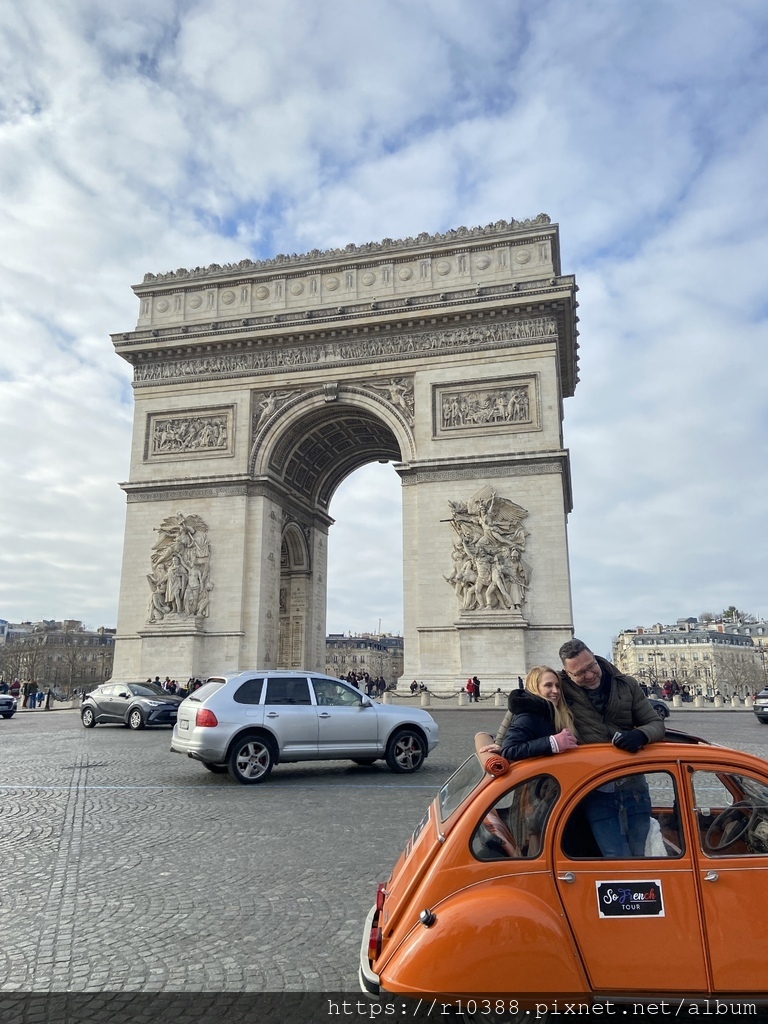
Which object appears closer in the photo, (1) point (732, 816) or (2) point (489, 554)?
(1) point (732, 816)

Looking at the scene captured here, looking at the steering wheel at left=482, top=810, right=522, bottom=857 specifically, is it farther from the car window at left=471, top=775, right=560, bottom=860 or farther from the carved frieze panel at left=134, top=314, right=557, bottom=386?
the carved frieze panel at left=134, top=314, right=557, bottom=386

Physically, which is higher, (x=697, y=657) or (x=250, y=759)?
(x=697, y=657)

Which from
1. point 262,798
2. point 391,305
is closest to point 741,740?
point 262,798

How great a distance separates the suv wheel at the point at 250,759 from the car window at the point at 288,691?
0.51 metres

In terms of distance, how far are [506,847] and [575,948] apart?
0.39 m

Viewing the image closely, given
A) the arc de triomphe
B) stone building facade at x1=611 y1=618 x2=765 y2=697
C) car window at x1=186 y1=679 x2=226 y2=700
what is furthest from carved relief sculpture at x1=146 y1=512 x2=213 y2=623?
stone building facade at x1=611 y1=618 x2=765 y2=697

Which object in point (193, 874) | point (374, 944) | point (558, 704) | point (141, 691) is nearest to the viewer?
point (374, 944)

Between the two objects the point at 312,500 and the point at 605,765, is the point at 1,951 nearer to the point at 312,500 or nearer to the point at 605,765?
the point at 605,765

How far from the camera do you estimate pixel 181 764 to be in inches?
419

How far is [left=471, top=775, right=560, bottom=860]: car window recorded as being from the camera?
2771mm

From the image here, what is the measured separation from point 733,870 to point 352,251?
28318 millimetres

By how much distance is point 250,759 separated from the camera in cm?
877

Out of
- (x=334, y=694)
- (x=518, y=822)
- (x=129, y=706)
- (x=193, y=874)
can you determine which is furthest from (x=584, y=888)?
(x=129, y=706)

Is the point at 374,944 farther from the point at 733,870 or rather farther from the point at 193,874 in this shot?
the point at 193,874
